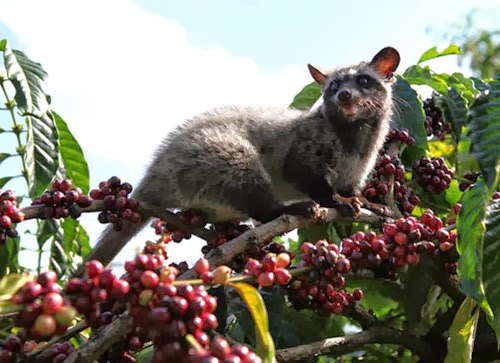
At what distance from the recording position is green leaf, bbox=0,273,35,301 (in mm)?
907

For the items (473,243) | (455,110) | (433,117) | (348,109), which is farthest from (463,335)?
(348,109)

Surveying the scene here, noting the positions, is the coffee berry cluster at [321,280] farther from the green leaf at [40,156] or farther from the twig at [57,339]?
the green leaf at [40,156]

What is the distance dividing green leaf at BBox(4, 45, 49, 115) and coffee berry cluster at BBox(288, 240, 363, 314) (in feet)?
3.79

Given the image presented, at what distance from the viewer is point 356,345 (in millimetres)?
1742

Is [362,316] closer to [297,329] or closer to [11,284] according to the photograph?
[297,329]

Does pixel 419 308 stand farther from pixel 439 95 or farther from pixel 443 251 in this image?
pixel 439 95

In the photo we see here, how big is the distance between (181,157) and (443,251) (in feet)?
3.88

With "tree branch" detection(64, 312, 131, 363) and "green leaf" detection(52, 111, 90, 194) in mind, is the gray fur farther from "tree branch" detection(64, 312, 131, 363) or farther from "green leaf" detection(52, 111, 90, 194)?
"tree branch" detection(64, 312, 131, 363)

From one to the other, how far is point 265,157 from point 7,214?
4.94 ft

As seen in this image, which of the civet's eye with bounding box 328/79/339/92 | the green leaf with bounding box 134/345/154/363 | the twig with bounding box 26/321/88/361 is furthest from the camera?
the civet's eye with bounding box 328/79/339/92

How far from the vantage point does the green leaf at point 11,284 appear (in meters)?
0.91

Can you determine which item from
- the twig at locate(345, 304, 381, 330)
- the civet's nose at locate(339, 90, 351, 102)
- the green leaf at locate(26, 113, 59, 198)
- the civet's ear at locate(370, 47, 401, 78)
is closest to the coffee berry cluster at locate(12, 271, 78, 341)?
the twig at locate(345, 304, 381, 330)

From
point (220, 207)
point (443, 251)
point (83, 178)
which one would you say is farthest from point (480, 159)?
point (83, 178)

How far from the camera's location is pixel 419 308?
2.07 meters
